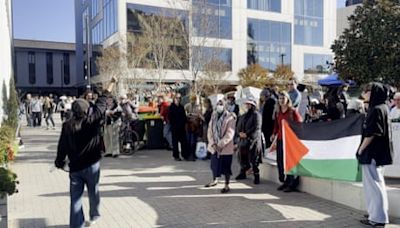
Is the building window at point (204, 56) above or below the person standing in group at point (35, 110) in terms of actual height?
above

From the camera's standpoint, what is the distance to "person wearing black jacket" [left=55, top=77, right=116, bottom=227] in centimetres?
550

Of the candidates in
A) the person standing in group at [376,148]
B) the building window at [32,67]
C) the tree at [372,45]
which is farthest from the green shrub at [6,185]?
the building window at [32,67]

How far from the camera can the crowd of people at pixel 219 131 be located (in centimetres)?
556

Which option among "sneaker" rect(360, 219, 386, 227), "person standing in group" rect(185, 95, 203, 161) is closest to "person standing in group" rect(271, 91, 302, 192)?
"sneaker" rect(360, 219, 386, 227)

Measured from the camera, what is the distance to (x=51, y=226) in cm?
610

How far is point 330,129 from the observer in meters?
7.30

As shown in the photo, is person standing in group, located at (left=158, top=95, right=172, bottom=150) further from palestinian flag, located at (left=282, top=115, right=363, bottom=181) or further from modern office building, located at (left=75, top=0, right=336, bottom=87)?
modern office building, located at (left=75, top=0, right=336, bottom=87)

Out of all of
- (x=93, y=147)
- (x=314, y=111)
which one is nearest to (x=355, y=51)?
(x=314, y=111)

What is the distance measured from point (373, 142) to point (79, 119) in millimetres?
3839

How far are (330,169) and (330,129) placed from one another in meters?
0.67

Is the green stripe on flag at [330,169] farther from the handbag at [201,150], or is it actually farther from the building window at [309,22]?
the building window at [309,22]

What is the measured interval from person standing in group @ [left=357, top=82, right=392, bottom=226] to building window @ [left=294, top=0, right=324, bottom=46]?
50.2 m

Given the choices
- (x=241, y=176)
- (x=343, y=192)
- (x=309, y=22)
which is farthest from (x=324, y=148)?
(x=309, y=22)

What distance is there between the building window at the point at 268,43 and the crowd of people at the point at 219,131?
3628 centimetres
